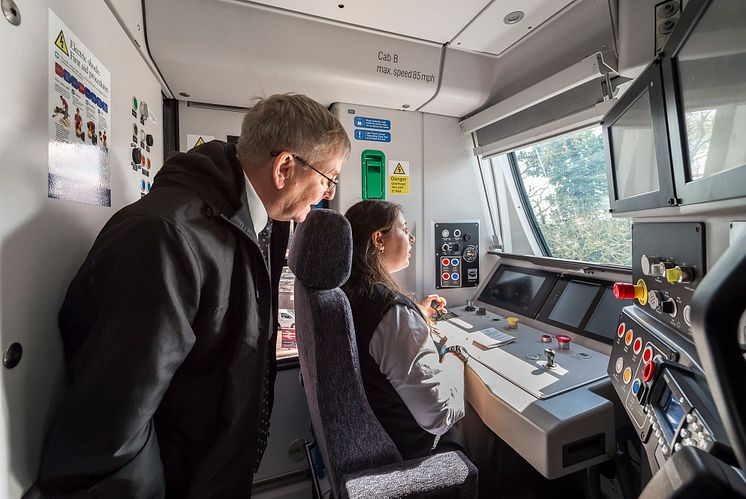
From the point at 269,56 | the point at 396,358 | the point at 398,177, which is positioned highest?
the point at 269,56

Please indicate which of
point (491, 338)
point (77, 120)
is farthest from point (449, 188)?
point (77, 120)

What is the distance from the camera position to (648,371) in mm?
935

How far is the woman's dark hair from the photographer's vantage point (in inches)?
59.2

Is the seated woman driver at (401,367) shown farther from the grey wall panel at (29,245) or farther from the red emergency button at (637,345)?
the grey wall panel at (29,245)

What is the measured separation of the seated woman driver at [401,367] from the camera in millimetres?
1277

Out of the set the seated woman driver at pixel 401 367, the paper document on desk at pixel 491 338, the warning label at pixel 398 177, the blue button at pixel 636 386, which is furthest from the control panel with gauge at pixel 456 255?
the blue button at pixel 636 386

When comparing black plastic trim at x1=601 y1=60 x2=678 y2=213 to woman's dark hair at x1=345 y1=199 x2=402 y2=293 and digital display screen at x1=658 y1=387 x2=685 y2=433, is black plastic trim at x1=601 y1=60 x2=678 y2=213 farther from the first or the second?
woman's dark hair at x1=345 y1=199 x2=402 y2=293

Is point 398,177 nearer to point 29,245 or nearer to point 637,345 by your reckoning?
point 637,345

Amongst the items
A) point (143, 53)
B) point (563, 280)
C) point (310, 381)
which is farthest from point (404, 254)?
point (143, 53)

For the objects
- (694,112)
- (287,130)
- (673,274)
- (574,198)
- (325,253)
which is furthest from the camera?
(574,198)

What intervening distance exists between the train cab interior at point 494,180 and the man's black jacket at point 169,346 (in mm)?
115

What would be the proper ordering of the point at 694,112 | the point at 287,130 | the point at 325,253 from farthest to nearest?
Answer: the point at 325,253, the point at 287,130, the point at 694,112

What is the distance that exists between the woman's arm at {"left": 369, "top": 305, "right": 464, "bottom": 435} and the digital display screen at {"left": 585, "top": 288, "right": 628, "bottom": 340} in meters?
0.92

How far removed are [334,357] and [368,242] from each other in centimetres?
64
